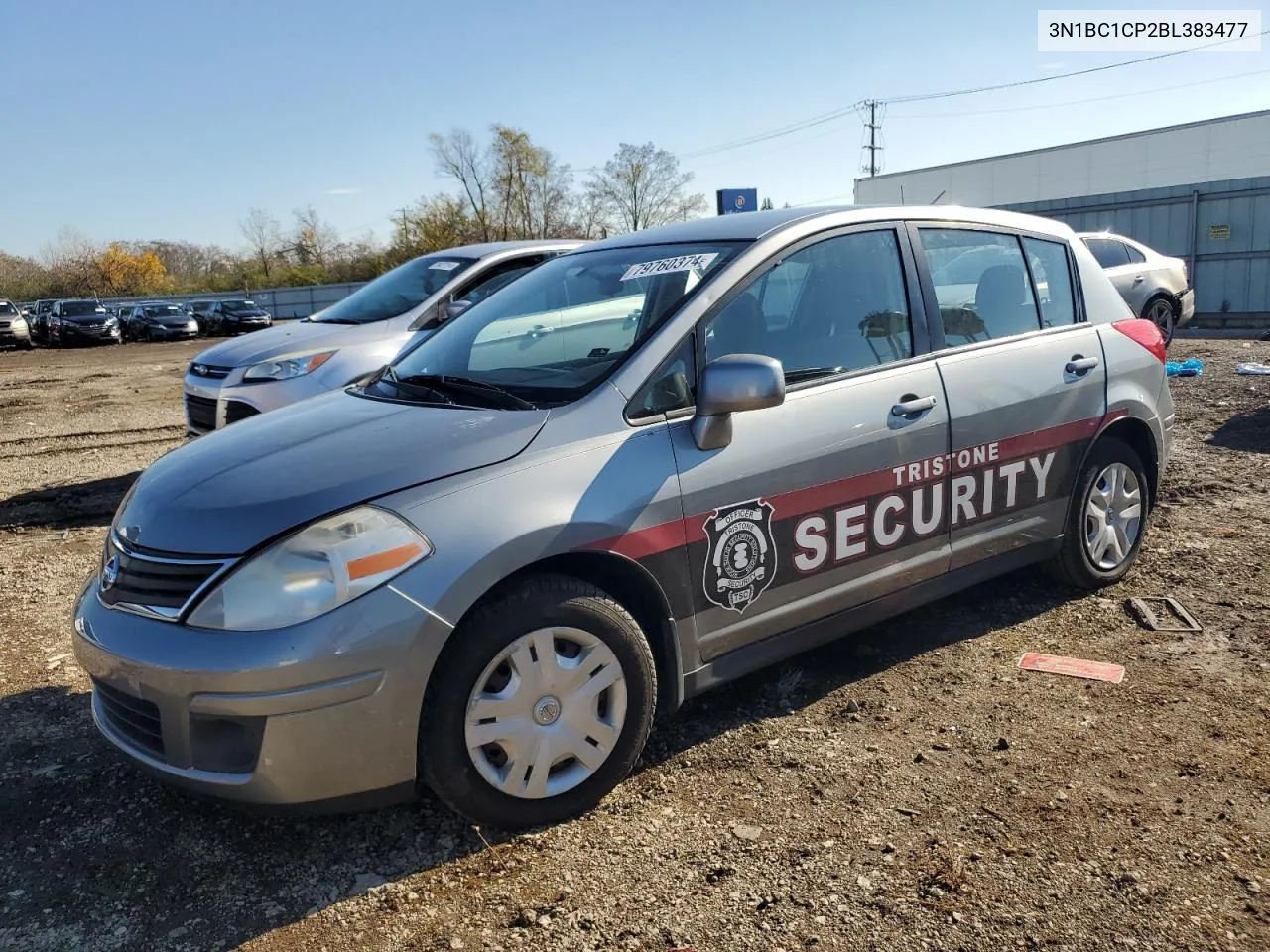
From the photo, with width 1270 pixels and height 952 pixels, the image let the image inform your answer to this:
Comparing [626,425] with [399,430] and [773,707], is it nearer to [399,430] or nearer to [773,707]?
[399,430]

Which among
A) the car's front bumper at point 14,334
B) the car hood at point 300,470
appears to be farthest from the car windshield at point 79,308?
the car hood at point 300,470

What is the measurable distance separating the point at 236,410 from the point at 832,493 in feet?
16.2

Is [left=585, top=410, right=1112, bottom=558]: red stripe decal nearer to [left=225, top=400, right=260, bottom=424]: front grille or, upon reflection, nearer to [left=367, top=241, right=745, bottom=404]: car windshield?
[left=367, top=241, right=745, bottom=404]: car windshield

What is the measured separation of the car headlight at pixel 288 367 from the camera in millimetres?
6840

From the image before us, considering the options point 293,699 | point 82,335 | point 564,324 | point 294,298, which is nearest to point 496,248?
point 564,324

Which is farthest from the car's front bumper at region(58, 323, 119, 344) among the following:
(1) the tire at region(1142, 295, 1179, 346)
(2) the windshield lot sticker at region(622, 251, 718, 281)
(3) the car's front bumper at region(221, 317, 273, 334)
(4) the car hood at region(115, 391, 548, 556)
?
(2) the windshield lot sticker at region(622, 251, 718, 281)

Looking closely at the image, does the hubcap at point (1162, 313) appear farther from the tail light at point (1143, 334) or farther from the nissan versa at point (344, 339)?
the tail light at point (1143, 334)

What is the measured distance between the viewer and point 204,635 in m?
2.52

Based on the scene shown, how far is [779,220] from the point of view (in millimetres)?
3633

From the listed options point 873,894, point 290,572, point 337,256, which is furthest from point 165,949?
point 337,256

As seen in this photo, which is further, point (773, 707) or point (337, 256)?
point (337, 256)

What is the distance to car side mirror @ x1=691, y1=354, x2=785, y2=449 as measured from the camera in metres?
2.96

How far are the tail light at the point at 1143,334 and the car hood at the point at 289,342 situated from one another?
4.85 meters

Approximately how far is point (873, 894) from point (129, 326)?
125 ft
